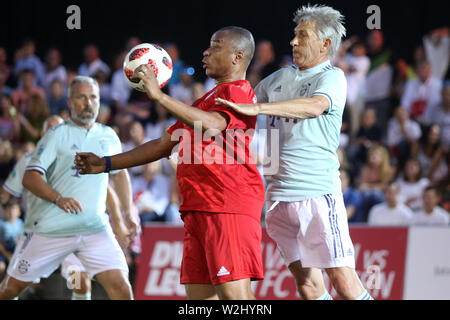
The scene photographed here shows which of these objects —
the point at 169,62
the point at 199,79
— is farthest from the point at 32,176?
the point at 199,79

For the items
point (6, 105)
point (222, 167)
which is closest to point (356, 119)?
point (6, 105)

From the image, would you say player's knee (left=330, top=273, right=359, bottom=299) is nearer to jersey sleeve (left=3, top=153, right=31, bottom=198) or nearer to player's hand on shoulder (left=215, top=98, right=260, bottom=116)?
player's hand on shoulder (left=215, top=98, right=260, bottom=116)

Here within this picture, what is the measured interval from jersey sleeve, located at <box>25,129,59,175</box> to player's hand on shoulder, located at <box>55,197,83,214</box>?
36 centimetres

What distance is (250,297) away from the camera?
4.21 m

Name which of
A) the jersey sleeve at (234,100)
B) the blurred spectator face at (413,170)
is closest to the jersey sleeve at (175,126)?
the jersey sleeve at (234,100)

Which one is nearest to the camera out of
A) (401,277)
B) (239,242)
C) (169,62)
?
(239,242)

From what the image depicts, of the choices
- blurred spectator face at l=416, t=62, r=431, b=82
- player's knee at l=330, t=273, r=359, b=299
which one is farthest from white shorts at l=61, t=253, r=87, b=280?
blurred spectator face at l=416, t=62, r=431, b=82

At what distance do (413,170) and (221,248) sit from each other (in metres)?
7.00

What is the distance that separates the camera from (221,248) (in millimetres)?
4176

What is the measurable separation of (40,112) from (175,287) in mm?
4952

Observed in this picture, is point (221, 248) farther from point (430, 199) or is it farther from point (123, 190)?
point (430, 199)

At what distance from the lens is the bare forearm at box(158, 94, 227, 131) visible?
3965 mm

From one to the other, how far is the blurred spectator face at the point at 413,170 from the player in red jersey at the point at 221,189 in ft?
21.9

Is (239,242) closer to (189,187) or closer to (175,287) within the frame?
(189,187)
